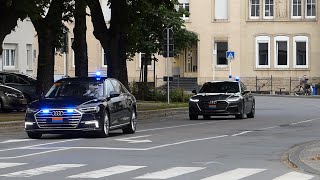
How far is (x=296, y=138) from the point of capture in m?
21.4

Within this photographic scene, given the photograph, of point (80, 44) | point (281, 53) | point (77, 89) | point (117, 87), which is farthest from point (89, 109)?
point (281, 53)

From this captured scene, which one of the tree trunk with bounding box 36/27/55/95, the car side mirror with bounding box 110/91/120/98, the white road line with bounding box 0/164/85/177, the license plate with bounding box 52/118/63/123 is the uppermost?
the tree trunk with bounding box 36/27/55/95

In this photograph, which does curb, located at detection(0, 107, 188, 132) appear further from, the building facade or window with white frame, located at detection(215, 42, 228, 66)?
window with white frame, located at detection(215, 42, 228, 66)

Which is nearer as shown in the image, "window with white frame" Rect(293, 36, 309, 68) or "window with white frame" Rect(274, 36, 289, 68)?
"window with white frame" Rect(293, 36, 309, 68)

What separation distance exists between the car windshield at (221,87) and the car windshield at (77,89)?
11.2 meters

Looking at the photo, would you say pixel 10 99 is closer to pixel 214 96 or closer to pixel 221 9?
pixel 214 96

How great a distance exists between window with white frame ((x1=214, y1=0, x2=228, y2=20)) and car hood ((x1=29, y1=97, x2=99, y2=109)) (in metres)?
51.9

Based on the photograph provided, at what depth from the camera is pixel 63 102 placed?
65.5 ft

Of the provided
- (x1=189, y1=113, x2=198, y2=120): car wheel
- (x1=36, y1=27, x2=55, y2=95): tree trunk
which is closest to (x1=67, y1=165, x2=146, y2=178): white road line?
(x1=189, y1=113, x2=198, y2=120): car wheel

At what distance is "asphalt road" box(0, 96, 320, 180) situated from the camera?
43.1 ft

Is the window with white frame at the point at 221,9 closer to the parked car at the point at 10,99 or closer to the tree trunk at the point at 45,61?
the tree trunk at the point at 45,61

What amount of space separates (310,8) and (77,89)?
173 feet

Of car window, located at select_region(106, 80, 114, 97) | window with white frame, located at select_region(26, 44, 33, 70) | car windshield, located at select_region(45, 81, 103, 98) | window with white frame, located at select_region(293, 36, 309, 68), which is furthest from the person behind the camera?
window with white frame, located at select_region(293, 36, 309, 68)

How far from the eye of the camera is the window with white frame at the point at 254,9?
71.4 meters
